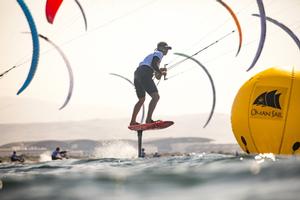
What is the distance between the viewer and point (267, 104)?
10508 millimetres

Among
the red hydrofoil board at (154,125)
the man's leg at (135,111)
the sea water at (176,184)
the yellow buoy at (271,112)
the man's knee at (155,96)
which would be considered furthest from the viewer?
the man's leg at (135,111)

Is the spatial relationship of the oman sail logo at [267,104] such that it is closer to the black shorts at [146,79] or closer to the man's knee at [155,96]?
the man's knee at [155,96]

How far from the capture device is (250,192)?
514 cm

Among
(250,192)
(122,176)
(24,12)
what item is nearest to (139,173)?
(122,176)

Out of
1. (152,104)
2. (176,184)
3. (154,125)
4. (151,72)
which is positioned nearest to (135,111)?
(152,104)

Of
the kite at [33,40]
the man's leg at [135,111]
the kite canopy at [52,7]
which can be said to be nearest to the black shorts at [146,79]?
the man's leg at [135,111]

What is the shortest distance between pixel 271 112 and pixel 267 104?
212mm

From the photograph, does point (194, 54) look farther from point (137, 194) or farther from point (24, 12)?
point (137, 194)

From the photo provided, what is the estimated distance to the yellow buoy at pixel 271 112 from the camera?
10359 mm

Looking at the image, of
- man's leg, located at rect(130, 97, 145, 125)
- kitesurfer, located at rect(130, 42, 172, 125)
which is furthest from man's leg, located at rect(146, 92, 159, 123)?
man's leg, located at rect(130, 97, 145, 125)

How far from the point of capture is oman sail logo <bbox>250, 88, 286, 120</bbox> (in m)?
10.4

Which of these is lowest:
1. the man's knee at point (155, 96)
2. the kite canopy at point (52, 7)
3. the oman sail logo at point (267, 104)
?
the oman sail logo at point (267, 104)

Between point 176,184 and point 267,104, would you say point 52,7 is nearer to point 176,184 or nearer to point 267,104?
point 267,104

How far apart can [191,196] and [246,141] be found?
21.7 feet
